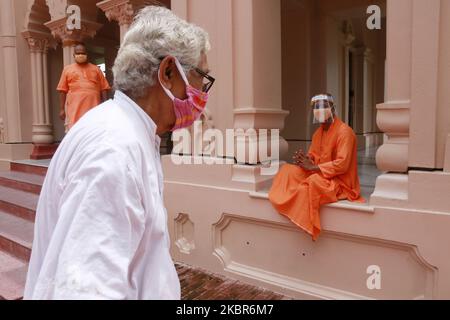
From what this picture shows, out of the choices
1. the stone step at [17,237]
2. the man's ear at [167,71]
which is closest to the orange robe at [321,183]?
the man's ear at [167,71]

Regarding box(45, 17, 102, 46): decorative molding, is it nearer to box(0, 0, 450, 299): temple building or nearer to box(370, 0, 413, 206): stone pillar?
box(0, 0, 450, 299): temple building

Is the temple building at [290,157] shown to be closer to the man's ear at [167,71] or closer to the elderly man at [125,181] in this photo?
the elderly man at [125,181]

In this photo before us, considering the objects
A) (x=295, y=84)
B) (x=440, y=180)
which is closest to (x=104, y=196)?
(x=440, y=180)

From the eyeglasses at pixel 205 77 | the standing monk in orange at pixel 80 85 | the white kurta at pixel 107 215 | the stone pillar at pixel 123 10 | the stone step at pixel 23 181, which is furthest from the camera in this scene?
the stone step at pixel 23 181

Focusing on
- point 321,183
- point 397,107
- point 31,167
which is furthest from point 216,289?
point 31,167

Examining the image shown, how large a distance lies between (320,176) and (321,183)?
10cm

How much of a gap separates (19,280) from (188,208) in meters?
1.71

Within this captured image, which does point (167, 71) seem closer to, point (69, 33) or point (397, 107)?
point (397, 107)

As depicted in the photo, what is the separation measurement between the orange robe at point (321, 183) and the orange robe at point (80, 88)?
11.2 feet

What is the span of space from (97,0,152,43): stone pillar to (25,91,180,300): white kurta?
4.22 m

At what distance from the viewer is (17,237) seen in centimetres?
406

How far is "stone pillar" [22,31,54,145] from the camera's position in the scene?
721 cm

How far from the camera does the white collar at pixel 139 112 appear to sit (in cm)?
111

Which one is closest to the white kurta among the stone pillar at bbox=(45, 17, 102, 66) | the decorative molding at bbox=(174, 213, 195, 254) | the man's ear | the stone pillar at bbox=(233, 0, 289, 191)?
the man's ear
